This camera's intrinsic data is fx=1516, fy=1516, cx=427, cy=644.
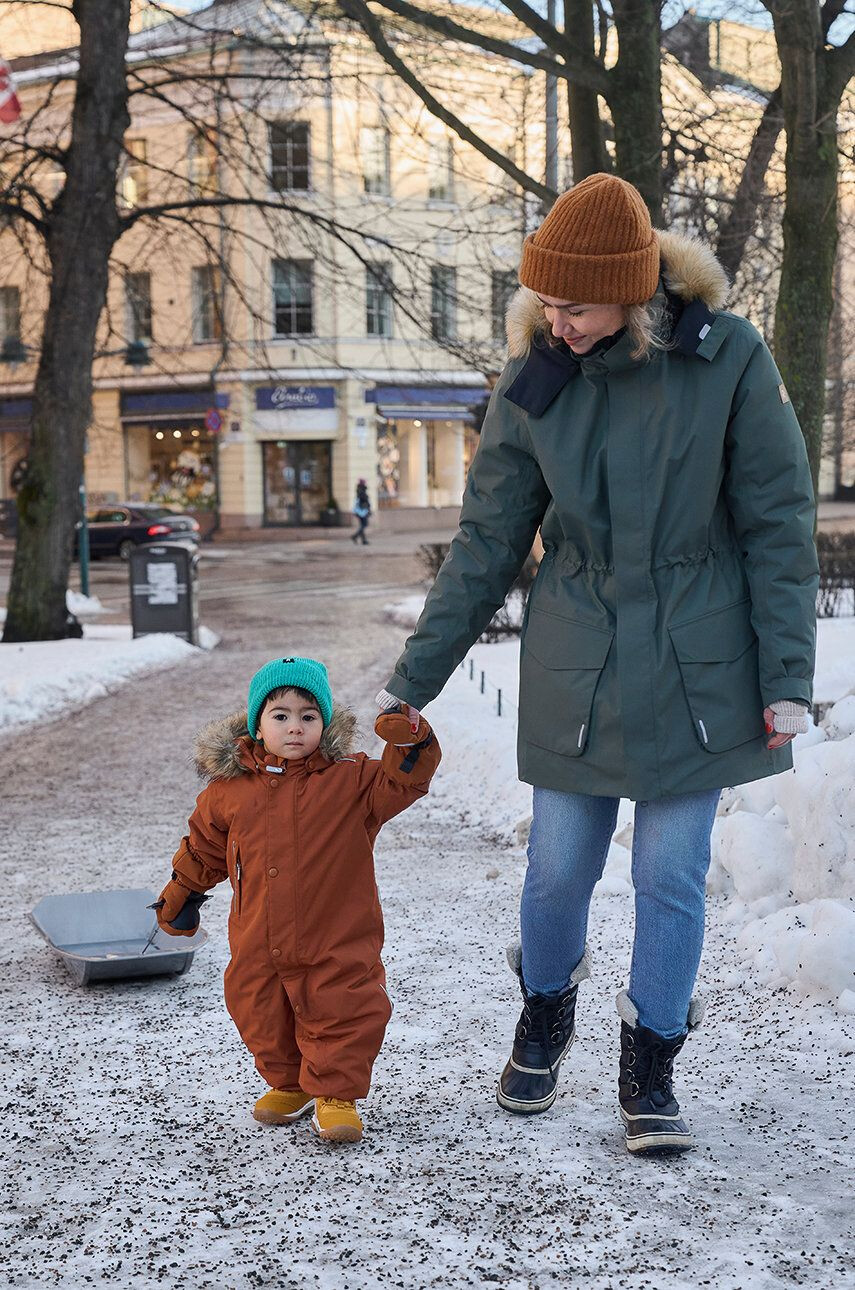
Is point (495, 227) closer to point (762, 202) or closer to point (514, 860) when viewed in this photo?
point (762, 202)

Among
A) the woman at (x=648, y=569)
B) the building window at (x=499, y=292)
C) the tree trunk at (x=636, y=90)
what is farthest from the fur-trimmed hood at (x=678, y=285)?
the building window at (x=499, y=292)

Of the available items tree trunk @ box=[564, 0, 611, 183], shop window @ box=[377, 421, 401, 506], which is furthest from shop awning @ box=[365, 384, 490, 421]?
tree trunk @ box=[564, 0, 611, 183]

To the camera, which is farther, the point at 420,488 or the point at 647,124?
the point at 420,488

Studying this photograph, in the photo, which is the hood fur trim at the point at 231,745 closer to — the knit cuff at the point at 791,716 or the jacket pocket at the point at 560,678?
the jacket pocket at the point at 560,678

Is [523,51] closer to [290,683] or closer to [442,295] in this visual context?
[290,683]

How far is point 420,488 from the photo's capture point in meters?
41.4

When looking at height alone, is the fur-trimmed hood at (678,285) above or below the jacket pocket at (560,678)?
above

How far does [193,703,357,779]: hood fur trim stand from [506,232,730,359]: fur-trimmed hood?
88 cm

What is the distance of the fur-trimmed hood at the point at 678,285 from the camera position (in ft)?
9.99

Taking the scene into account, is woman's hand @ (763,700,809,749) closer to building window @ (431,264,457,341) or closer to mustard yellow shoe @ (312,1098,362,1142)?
mustard yellow shoe @ (312,1098,362,1142)

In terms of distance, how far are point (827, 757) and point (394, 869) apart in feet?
6.50

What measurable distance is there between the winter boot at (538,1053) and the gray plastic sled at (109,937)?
118 cm

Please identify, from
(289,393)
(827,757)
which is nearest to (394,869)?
(827,757)

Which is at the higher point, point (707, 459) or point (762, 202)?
point (762, 202)
